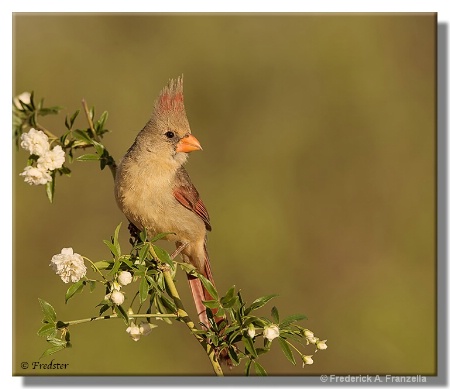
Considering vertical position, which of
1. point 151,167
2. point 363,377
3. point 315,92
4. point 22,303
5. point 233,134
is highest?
point 315,92

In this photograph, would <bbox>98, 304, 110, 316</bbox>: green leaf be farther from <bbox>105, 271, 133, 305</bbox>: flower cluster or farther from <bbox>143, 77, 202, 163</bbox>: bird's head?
<bbox>143, 77, 202, 163</bbox>: bird's head

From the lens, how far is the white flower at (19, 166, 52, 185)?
7.59 ft

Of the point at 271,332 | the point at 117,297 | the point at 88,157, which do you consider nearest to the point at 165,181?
the point at 88,157

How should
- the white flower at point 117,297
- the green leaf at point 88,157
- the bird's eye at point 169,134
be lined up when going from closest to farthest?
the white flower at point 117,297 → the green leaf at point 88,157 → the bird's eye at point 169,134

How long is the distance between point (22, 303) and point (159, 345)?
901 mm

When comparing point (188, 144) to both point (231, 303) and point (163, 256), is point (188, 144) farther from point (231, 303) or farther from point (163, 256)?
point (231, 303)

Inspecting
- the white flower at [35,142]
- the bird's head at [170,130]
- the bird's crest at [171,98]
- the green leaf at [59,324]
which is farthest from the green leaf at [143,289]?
the bird's crest at [171,98]

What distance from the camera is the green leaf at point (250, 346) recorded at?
2.19m

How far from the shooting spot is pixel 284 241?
4.63 meters

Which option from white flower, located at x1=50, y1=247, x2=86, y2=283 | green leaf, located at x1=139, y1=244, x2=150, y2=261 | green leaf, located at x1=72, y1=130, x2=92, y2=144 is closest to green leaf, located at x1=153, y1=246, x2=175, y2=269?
green leaf, located at x1=139, y1=244, x2=150, y2=261

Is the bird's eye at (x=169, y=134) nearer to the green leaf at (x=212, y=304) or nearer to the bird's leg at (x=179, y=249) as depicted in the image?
the bird's leg at (x=179, y=249)

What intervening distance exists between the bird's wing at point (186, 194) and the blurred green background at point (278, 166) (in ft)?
3.49

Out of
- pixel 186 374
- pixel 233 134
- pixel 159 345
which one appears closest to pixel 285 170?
pixel 233 134

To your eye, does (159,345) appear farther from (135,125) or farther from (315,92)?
(315,92)
